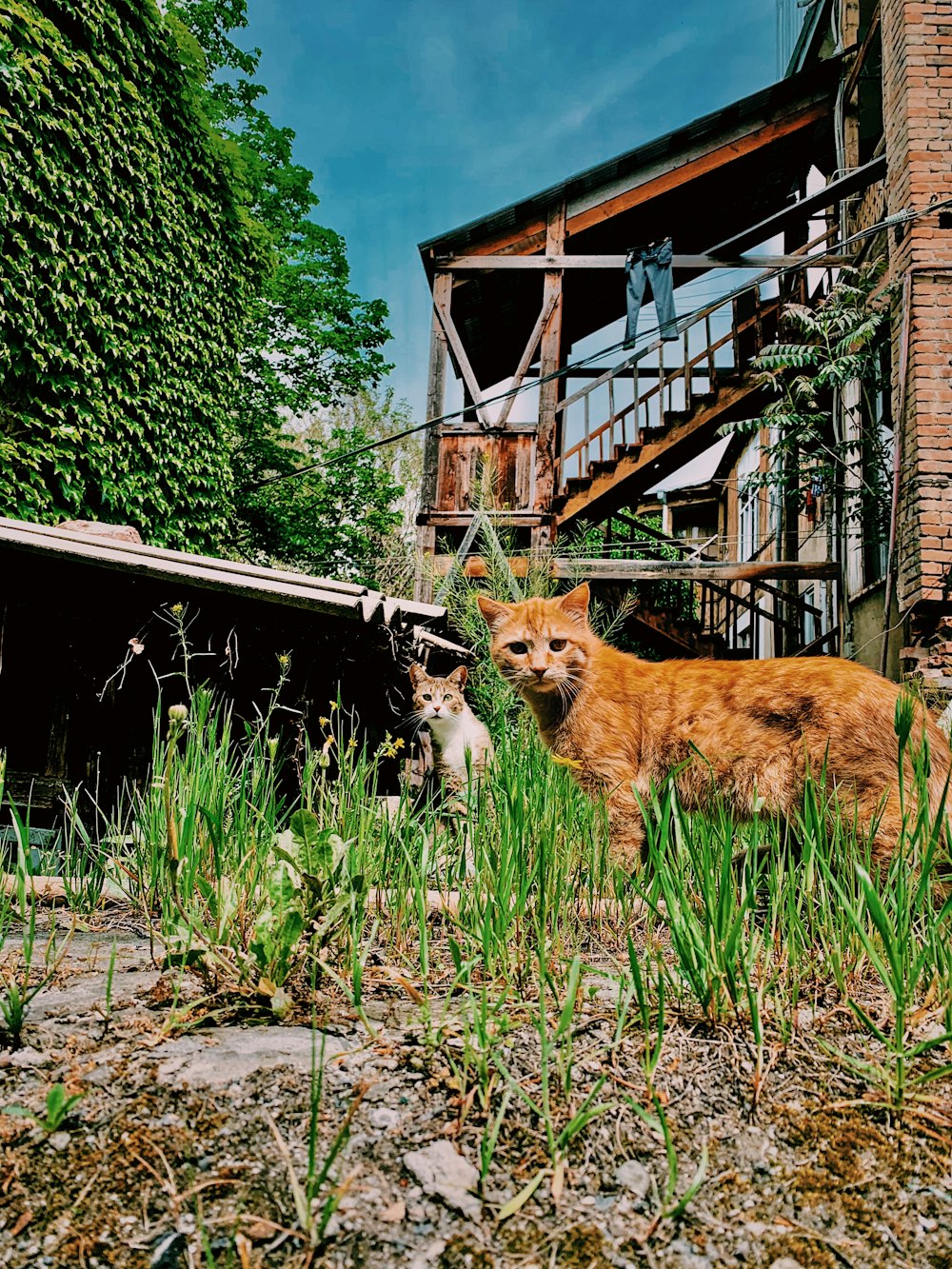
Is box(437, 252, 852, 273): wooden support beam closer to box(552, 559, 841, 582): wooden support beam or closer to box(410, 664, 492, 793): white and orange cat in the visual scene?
box(552, 559, 841, 582): wooden support beam

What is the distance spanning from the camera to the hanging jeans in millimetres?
11852

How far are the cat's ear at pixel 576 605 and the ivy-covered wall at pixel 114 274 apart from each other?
17.8 feet

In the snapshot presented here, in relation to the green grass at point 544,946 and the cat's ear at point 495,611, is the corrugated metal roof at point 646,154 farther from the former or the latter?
the green grass at point 544,946

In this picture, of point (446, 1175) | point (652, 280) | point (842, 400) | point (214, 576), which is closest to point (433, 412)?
point (652, 280)

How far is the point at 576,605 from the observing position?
4121 mm

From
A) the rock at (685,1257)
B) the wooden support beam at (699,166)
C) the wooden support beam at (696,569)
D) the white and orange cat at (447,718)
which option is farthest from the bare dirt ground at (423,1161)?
the wooden support beam at (699,166)

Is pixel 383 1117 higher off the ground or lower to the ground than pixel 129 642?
lower

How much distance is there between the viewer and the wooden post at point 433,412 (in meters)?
12.4

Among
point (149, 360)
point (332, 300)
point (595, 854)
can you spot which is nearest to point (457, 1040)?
point (595, 854)

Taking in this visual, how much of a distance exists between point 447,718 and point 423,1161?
491cm

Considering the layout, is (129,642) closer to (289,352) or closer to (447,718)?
(447,718)

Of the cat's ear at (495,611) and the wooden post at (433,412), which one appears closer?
the cat's ear at (495,611)

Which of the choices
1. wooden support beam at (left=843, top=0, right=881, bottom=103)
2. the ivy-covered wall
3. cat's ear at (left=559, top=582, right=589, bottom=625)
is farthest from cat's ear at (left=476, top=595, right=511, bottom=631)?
wooden support beam at (left=843, top=0, right=881, bottom=103)

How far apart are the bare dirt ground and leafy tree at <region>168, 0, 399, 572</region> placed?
16.2 m
